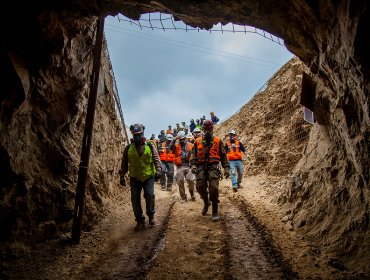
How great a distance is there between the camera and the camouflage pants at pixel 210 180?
661 cm

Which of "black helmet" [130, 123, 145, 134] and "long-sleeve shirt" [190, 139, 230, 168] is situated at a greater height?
"black helmet" [130, 123, 145, 134]

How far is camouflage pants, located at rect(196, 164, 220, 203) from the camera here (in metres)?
6.61

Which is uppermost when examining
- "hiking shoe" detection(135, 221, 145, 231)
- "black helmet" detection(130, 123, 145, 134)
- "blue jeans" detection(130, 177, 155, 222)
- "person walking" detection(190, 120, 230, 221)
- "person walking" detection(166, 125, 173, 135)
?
"person walking" detection(166, 125, 173, 135)

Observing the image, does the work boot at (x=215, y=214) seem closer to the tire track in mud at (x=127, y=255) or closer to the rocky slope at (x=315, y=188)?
the tire track in mud at (x=127, y=255)

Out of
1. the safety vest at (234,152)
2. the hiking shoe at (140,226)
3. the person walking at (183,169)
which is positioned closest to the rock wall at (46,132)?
the hiking shoe at (140,226)

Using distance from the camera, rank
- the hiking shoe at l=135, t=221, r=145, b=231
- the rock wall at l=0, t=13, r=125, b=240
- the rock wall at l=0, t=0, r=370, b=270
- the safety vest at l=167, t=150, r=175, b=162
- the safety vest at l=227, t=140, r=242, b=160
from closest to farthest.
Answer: the rock wall at l=0, t=0, r=370, b=270 → the rock wall at l=0, t=13, r=125, b=240 → the hiking shoe at l=135, t=221, r=145, b=231 → the safety vest at l=227, t=140, r=242, b=160 → the safety vest at l=167, t=150, r=175, b=162

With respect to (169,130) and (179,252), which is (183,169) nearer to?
(179,252)

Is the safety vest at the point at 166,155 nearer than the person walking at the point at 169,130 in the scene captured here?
Yes

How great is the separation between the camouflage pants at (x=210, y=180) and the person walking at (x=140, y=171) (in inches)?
38.4

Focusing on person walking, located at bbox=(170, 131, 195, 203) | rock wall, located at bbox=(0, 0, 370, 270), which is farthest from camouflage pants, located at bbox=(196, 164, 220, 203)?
person walking, located at bbox=(170, 131, 195, 203)

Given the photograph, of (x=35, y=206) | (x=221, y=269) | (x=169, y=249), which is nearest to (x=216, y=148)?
(x=169, y=249)

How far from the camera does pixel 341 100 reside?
430 centimetres

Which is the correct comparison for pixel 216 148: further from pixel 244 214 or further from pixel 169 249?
pixel 169 249

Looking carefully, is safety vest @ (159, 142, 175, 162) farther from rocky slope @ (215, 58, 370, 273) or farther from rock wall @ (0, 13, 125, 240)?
rock wall @ (0, 13, 125, 240)
